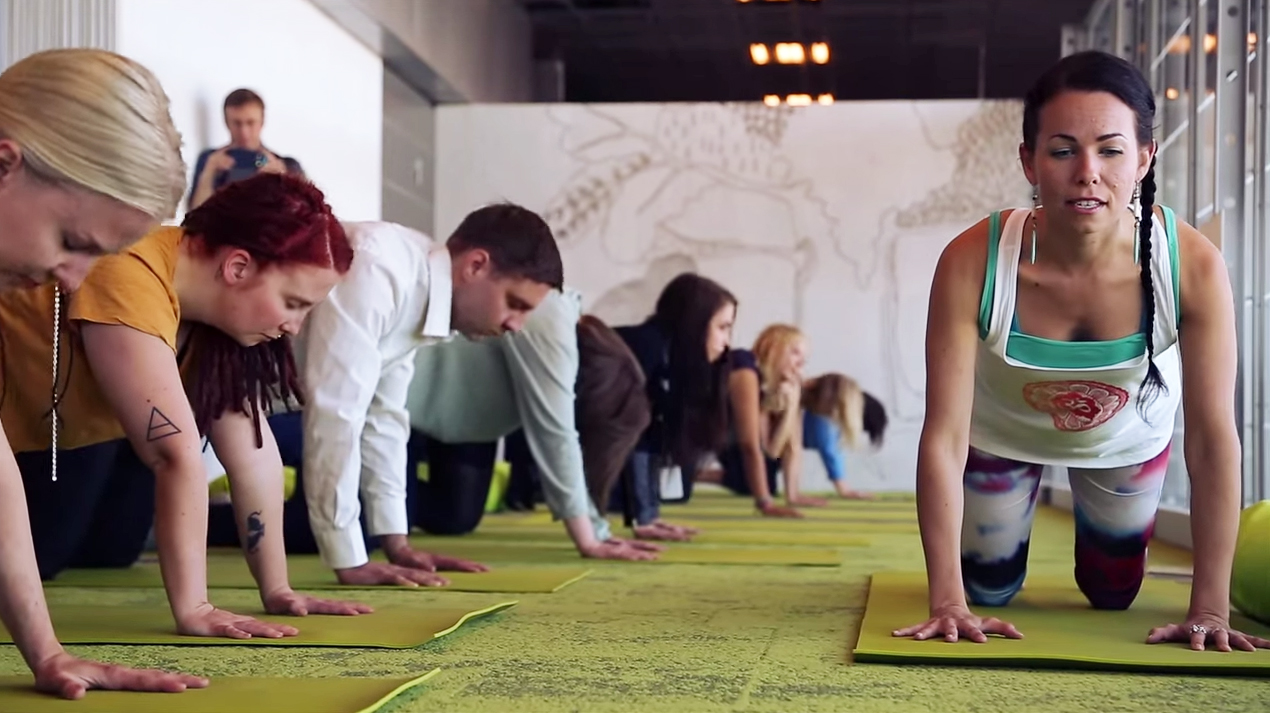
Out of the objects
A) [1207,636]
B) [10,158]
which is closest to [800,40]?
[1207,636]

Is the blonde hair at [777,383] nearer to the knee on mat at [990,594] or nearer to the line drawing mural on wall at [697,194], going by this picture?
the line drawing mural on wall at [697,194]

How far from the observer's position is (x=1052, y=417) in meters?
2.55

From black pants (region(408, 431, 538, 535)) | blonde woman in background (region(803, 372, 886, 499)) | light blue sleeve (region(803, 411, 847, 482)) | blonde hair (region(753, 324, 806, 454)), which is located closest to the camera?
black pants (region(408, 431, 538, 535))

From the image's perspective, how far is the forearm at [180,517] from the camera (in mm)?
2018

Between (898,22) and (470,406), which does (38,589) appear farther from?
(898,22)

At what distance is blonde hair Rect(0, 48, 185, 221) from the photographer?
1.36 meters

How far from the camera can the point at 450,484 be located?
447 cm

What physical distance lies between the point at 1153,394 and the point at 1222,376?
9.4 inches

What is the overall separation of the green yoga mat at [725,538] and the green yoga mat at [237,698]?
2418 millimetres

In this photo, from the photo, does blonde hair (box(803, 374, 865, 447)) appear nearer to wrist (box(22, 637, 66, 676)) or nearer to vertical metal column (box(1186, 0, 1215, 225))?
vertical metal column (box(1186, 0, 1215, 225))

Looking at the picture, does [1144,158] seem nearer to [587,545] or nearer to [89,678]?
[89,678]

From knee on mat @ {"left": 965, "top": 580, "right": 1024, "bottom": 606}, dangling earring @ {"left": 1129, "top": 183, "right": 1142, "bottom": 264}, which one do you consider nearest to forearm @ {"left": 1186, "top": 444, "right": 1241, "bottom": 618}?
dangling earring @ {"left": 1129, "top": 183, "right": 1142, "bottom": 264}

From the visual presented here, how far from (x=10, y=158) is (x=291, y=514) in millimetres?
2515

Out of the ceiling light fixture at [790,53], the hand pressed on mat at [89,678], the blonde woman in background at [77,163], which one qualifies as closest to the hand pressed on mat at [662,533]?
the hand pressed on mat at [89,678]
